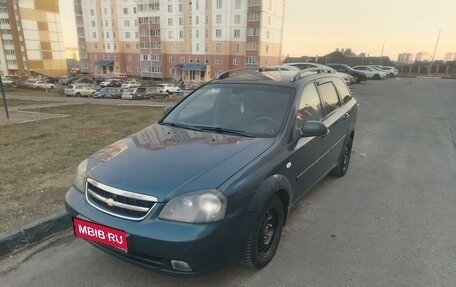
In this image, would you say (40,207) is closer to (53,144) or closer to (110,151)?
(110,151)

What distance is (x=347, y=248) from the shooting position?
9.88 ft

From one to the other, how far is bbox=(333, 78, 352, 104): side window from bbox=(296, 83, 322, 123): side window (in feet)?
3.60

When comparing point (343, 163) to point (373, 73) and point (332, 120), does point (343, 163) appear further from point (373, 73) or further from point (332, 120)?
point (373, 73)

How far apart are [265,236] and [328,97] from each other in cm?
223

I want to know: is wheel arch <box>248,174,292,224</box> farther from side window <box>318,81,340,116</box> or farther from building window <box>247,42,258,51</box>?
building window <box>247,42,258,51</box>

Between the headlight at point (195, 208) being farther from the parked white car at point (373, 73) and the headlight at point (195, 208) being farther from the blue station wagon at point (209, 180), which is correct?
the parked white car at point (373, 73)

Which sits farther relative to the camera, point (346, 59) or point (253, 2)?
point (346, 59)

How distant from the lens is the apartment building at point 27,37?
70.3 metres

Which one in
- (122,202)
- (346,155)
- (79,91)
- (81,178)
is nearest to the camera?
(122,202)

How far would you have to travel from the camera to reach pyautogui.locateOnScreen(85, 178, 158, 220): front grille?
2.14 metres

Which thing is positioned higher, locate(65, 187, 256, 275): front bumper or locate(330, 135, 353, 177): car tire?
locate(65, 187, 256, 275): front bumper

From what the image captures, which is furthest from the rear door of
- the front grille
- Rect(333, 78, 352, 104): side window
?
the front grille

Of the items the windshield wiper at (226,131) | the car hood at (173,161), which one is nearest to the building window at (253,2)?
the windshield wiper at (226,131)

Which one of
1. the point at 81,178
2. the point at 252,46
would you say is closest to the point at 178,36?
the point at 252,46
